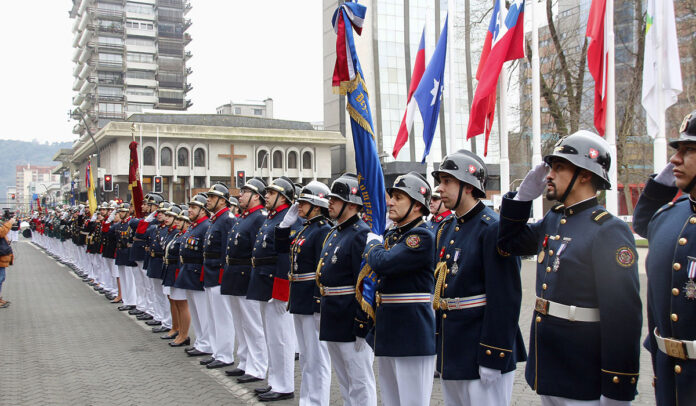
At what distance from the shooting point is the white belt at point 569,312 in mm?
3570

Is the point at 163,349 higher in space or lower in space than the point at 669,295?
lower

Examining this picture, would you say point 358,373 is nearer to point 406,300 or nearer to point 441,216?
point 406,300

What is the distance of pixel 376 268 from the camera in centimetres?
488

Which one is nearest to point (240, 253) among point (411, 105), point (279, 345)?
point (279, 345)

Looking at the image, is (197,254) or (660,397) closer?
(660,397)

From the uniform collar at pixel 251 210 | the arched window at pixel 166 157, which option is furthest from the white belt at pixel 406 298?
the arched window at pixel 166 157

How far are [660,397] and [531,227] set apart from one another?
138cm

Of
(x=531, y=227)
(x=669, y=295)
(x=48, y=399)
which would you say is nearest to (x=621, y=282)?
(x=669, y=295)

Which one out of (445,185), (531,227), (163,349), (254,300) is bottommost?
(163,349)

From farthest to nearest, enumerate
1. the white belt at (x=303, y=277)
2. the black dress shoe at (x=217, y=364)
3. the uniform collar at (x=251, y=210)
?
the black dress shoe at (x=217, y=364), the uniform collar at (x=251, y=210), the white belt at (x=303, y=277)

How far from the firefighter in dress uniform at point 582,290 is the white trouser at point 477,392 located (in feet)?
1.63

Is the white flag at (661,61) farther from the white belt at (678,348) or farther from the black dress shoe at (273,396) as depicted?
the white belt at (678,348)

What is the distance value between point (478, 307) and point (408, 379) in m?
1.05

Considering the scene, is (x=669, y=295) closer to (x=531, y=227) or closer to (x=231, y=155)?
(x=531, y=227)
